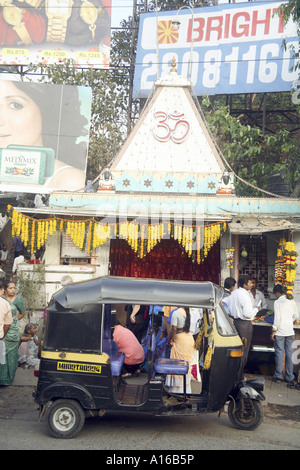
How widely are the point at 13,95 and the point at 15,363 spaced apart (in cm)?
1359

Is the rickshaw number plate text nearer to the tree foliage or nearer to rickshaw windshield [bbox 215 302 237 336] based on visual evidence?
rickshaw windshield [bbox 215 302 237 336]

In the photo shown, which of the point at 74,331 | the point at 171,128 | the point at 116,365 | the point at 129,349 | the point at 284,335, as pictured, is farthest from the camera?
the point at 171,128

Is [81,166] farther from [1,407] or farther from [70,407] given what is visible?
[70,407]

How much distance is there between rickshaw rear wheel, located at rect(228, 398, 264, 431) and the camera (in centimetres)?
709

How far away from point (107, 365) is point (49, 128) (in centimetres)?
1556

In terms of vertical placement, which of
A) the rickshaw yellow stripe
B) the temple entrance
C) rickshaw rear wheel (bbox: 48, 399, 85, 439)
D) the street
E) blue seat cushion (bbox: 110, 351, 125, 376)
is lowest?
the street

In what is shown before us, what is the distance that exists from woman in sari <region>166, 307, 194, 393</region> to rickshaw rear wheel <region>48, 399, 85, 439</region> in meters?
1.38

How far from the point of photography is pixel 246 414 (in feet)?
23.4

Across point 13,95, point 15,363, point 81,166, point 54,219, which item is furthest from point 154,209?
point 13,95

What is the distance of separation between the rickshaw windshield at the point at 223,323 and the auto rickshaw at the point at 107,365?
0.6 inches

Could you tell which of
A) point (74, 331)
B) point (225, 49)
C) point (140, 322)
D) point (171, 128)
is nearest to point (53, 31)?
point (225, 49)

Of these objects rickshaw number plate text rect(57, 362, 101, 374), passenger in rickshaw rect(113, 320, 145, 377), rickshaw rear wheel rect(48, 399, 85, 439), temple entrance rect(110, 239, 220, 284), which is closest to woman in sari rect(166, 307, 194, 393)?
passenger in rickshaw rect(113, 320, 145, 377)

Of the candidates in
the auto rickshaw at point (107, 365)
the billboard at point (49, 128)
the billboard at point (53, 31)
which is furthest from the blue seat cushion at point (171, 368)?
the billboard at point (53, 31)

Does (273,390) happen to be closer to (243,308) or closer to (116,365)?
(243,308)
